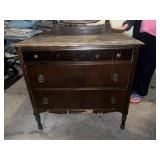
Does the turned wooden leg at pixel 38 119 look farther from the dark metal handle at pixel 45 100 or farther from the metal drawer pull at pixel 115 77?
the metal drawer pull at pixel 115 77

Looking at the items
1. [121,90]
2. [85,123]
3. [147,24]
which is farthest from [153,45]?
[85,123]

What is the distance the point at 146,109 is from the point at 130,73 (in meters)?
0.96

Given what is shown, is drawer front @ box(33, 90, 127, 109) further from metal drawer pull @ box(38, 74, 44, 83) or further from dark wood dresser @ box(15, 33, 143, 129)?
metal drawer pull @ box(38, 74, 44, 83)

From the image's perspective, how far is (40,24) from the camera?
Answer: 3107mm

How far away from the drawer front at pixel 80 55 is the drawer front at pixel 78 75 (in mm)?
58

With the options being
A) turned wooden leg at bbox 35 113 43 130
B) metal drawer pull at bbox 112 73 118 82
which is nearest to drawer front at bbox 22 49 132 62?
metal drawer pull at bbox 112 73 118 82

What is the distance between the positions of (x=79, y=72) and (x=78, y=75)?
0.03 metres

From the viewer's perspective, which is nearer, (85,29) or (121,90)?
(121,90)

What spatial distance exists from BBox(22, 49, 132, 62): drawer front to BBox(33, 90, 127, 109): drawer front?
1.18ft

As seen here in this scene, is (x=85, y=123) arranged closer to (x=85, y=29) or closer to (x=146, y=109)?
(x=146, y=109)

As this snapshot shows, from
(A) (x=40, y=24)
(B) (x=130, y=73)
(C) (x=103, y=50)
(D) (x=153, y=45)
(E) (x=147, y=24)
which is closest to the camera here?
(C) (x=103, y=50)

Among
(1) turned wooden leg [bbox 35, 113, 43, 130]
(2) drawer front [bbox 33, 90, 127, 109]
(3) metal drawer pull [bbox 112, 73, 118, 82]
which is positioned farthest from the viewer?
(1) turned wooden leg [bbox 35, 113, 43, 130]

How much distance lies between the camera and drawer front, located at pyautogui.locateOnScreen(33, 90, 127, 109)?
5.90ft

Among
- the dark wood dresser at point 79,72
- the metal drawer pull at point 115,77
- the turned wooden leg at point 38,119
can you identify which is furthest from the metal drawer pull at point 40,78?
the metal drawer pull at point 115,77
